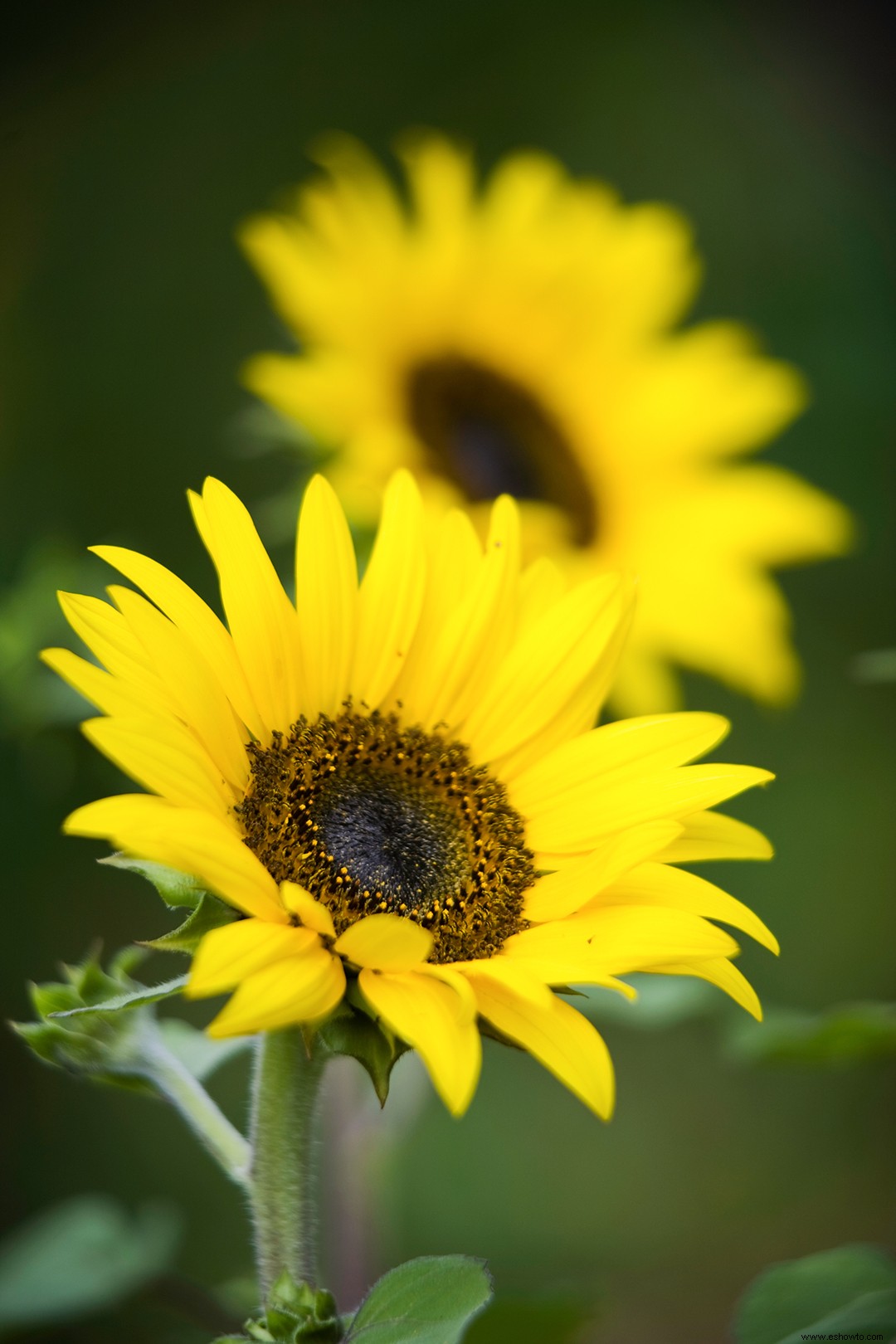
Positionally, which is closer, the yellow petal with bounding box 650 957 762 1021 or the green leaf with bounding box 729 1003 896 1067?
the yellow petal with bounding box 650 957 762 1021

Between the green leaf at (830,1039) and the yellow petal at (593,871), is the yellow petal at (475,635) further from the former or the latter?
the green leaf at (830,1039)

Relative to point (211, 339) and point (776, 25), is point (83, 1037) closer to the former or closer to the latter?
point (211, 339)

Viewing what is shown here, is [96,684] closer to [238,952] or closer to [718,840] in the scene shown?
[238,952]

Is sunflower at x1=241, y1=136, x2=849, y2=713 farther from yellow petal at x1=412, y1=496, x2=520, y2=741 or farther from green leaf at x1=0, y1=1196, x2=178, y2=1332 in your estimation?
green leaf at x1=0, y1=1196, x2=178, y2=1332

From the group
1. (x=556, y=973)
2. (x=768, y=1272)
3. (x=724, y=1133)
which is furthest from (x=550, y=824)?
(x=724, y=1133)

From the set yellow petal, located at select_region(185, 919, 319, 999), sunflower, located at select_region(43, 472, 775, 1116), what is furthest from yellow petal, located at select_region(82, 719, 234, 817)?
yellow petal, located at select_region(185, 919, 319, 999)
